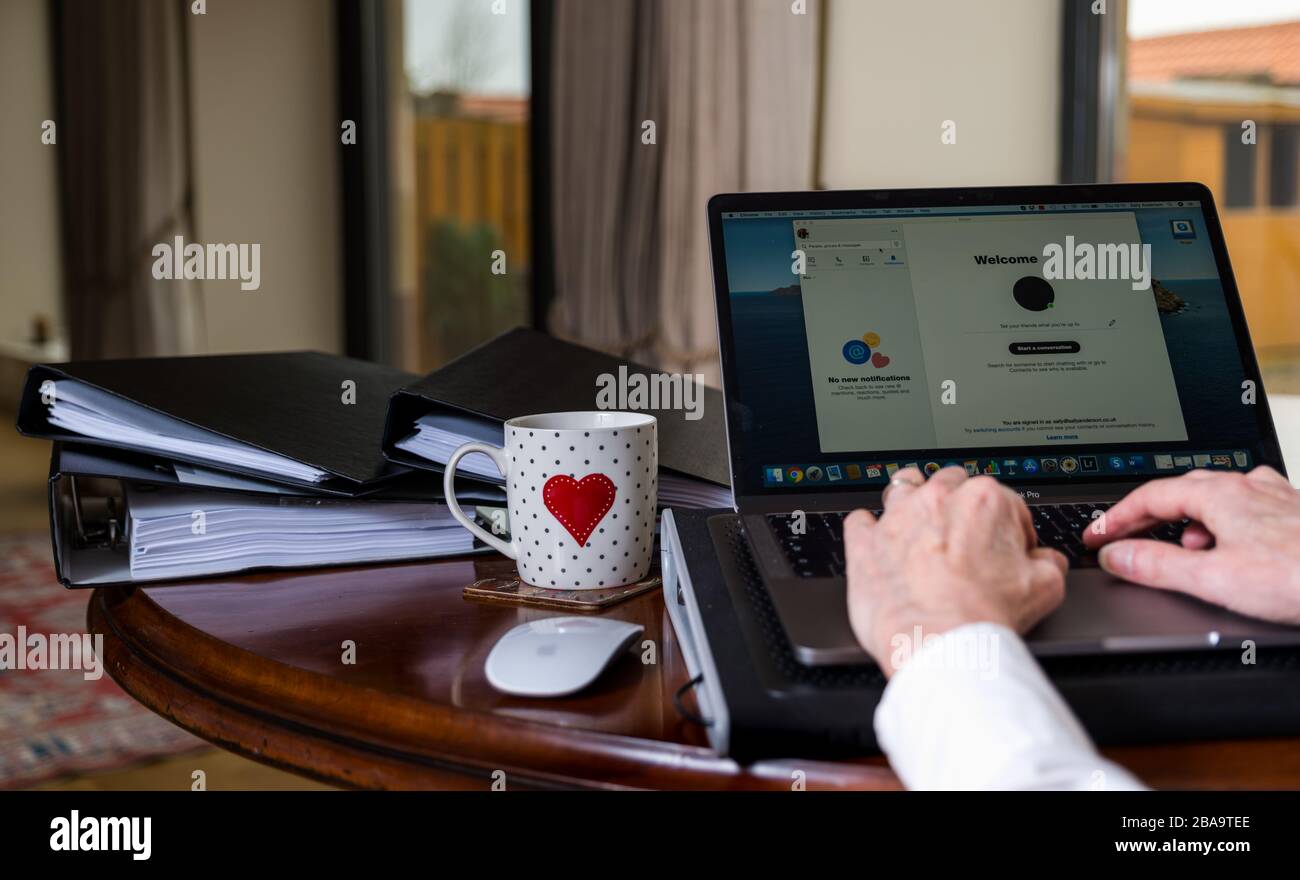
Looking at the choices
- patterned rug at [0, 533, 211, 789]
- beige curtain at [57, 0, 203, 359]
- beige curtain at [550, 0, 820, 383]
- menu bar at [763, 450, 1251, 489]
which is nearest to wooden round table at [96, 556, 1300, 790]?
menu bar at [763, 450, 1251, 489]

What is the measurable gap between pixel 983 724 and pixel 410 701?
30cm

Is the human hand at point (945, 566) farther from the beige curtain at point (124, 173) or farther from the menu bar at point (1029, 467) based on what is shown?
the beige curtain at point (124, 173)

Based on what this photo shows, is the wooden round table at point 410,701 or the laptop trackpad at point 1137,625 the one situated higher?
the laptop trackpad at point 1137,625

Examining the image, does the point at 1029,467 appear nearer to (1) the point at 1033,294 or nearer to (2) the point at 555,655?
(1) the point at 1033,294

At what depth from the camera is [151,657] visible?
73cm

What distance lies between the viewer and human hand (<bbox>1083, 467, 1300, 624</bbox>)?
0.61 m

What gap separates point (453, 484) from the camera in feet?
2.84

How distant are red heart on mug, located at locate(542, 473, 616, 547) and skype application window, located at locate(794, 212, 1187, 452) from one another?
170 mm

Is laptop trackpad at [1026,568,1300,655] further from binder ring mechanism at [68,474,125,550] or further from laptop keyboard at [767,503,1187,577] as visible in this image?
binder ring mechanism at [68,474,125,550]

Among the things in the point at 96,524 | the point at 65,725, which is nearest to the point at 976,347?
the point at 96,524

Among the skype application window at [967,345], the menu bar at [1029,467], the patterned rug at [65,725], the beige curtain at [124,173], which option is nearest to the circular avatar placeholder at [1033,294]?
the skype application window at [967,345]

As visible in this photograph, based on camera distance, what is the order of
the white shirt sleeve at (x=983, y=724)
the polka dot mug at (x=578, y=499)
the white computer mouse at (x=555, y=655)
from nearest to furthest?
the white shirt sleeve at (x=983, y=724) → the white computer mouse at (x=555, y=655) → the polka dot mug at (x=578, y=499)

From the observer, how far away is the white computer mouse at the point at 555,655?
23.9 inches

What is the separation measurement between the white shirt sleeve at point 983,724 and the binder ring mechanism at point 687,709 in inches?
3.5
